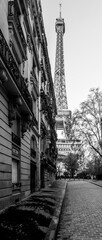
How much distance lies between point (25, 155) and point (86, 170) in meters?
80.9

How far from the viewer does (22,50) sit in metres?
13.6

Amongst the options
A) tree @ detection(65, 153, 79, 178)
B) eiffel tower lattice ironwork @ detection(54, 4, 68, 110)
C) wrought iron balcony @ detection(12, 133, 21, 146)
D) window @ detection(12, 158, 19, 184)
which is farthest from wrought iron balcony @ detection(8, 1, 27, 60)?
eiffel tower lattice ironwork @ detection(54, 4, 68, 110)

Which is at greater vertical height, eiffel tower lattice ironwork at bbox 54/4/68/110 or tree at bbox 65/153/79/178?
eiffel tower lattice ironwork at bbox 54/4/68/110

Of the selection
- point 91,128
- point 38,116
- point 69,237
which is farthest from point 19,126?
point 91,128

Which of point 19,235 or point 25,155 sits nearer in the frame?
point 19,235

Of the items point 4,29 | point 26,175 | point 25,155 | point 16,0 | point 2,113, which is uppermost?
point 16,0

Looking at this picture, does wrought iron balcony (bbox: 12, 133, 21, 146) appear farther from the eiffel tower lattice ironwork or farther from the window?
the eiffel tower lattice ironwork

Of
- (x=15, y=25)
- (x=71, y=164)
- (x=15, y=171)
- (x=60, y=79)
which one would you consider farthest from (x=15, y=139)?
(x=60, y=79)

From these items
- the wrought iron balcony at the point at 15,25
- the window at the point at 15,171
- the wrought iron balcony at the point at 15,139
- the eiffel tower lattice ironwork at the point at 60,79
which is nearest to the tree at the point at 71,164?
the eiffel tower lattice ironwork at the point at 60,79

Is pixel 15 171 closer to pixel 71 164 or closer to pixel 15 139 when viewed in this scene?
pixel 15 139

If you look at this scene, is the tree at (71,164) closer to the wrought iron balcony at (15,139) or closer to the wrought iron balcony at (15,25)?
the wrought iron balcony at (15,25)

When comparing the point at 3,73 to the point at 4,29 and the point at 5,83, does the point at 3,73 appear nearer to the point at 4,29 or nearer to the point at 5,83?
the point at 5,83

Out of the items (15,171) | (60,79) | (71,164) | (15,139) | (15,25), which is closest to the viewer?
(15,25)

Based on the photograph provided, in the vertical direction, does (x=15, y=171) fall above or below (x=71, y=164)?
below
